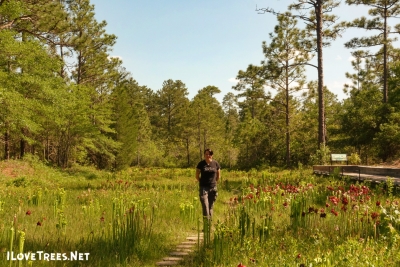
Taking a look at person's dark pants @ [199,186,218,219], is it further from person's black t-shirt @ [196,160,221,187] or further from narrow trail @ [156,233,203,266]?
narrow trail @ [156,233,203,266]

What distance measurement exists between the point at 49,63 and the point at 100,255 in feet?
57.4

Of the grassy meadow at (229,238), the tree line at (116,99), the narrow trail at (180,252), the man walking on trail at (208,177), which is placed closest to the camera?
the grassy meadow at (229,238)

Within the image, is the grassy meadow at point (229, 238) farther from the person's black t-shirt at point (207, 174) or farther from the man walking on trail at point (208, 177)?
the person's black t-shirt at point (207, 174)

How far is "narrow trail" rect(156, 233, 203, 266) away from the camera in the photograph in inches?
180

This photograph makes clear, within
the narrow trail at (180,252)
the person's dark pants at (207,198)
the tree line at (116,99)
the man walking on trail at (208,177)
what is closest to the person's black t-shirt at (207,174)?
the man walking on trail at (208,177)

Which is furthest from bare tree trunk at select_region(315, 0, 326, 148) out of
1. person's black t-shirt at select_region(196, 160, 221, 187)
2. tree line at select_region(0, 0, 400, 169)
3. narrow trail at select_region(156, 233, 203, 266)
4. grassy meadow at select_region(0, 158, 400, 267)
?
narrow trail at select_region(156, 233, 203, 266)

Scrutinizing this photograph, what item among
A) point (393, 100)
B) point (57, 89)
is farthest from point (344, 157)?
point (57, 89)

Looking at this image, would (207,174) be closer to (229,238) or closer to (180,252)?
(180,252)

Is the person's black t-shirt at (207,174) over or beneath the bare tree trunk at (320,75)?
beneath

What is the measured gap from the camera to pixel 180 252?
5062 mm

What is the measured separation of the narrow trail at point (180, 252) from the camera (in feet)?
15.0

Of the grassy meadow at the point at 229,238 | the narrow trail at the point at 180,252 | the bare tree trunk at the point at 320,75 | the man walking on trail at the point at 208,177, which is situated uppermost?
the bare tree trunk at the point at 320,75

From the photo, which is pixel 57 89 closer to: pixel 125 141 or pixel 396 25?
pixel 125 141

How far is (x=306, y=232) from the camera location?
16.1ft
